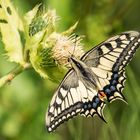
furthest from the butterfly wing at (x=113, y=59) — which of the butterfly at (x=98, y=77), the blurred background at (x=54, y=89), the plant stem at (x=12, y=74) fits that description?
the plant stem at (x=12, y=74)

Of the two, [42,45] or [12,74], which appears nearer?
[12,74]

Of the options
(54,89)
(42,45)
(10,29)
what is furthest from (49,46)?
(54,89)

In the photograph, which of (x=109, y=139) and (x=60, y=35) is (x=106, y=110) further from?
(x=60, y=35)

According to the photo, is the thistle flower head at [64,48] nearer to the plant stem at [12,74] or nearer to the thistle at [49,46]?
the thistle at [49,46]

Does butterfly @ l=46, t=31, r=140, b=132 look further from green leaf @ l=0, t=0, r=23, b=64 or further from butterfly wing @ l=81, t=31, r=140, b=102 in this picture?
green leaf @ l=0, t=0, r=23, b=64

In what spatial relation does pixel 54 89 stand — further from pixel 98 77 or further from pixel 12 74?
pixel 12 74

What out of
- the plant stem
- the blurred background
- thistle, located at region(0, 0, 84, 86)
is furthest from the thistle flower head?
the blurred background

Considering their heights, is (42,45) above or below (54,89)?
above
